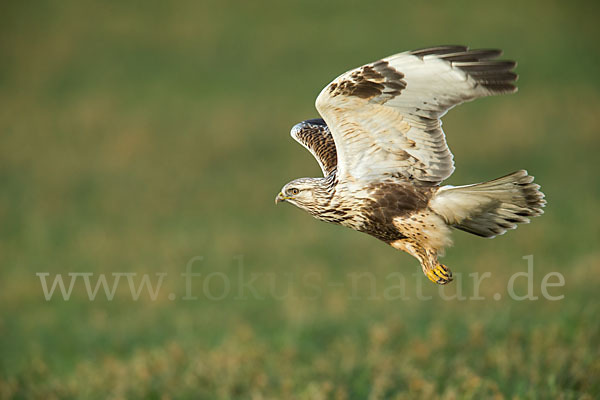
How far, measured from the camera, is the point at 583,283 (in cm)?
983

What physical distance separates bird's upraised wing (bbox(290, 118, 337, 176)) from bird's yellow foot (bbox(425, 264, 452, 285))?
1204 mm

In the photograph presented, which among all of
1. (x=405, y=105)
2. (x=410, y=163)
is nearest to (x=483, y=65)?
(x=405, y=105)

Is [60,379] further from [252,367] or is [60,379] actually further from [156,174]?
[156,174]

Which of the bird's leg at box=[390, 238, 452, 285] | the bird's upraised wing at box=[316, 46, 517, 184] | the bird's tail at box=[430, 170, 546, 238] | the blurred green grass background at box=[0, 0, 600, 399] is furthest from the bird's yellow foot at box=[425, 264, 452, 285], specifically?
the blurred green grass background at box=[0, 0, 600, 399]

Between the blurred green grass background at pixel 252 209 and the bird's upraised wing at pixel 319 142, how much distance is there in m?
2.39

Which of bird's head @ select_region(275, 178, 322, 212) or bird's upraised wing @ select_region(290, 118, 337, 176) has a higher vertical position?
bird's upraised wing @ select_region(290, 118, 337, 176)

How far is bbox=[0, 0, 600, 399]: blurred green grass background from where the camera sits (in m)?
7.41

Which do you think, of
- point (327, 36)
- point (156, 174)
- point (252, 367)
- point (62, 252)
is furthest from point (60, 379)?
point (327, 36)

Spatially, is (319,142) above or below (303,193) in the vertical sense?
above

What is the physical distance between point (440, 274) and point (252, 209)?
A: 12303 mm

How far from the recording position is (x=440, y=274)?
11.8 ft

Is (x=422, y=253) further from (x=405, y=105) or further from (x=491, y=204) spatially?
(x=405, y=105)

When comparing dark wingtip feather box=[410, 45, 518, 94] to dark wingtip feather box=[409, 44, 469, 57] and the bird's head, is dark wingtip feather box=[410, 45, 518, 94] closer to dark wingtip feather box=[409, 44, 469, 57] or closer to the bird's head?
dark wingtip feather box=[409, 44, 469, 57]

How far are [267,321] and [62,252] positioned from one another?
209 inches
